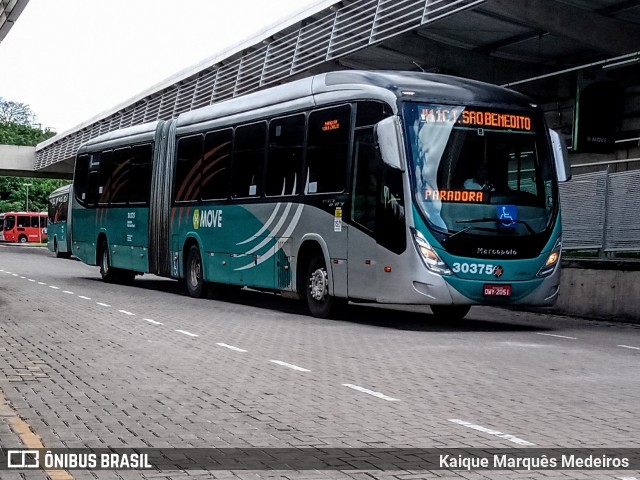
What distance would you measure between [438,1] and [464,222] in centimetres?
877

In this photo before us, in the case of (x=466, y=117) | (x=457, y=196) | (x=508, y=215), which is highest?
(x=466, y=117)

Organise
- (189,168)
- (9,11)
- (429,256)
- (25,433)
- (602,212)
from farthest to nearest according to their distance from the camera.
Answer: (189,168), (9,11), (602,212), (429,256), (25,433)

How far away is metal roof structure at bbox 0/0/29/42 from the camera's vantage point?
71.2ft

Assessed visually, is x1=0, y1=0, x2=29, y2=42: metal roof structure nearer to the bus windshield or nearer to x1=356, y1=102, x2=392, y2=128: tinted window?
x1=356, y1=102, x2=392, y2=128: tinted window

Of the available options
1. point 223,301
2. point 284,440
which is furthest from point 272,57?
point 284,440

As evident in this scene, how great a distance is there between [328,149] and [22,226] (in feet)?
280

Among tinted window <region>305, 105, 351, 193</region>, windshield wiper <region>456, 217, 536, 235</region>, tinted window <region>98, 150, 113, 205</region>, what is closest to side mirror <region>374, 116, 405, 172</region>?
windshield wiper <region>456, 217, 536, 235</region>

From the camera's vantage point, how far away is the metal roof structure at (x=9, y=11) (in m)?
21.7

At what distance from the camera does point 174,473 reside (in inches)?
251

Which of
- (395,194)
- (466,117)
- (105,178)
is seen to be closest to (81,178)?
(105,178)

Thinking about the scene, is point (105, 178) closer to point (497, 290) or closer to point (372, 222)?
point (372, 222)

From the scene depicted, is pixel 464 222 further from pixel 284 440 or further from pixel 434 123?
pixel 284 440

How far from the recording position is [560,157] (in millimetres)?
16719

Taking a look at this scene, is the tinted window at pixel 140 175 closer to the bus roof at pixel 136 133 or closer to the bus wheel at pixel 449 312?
the bus roof at pixel 136 133
